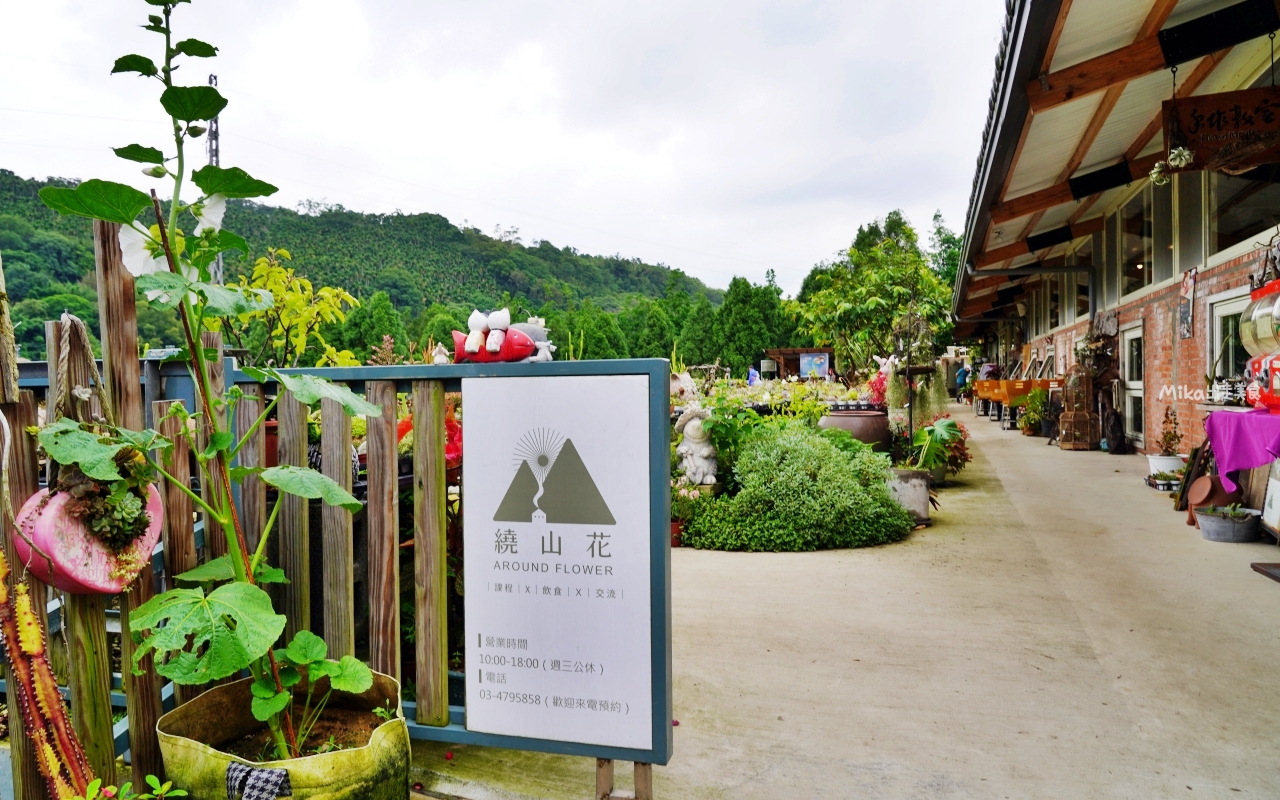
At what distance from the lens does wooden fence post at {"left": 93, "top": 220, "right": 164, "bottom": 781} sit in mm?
1681

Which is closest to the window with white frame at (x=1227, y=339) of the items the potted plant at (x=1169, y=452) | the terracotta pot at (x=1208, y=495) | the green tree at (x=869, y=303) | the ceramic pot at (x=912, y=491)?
the potted plant at (x=1169, y=452)

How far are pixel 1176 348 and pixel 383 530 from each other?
8265 mm

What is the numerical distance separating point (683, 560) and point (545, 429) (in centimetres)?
315

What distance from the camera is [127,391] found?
174cm

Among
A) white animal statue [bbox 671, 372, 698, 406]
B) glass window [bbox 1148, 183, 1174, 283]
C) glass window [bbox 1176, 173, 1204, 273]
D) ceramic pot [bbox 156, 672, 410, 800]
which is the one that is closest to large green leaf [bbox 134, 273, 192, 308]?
ceramic pot [bbox 156, 672, 410, 800]

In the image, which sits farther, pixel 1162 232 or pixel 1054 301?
pixel 1054 301

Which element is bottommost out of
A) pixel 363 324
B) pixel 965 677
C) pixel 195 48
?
pixel 965 677

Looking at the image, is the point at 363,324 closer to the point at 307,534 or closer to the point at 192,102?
the point at 307,534

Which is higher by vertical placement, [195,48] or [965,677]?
[195,48]

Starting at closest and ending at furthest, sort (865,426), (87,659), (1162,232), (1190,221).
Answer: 1. (87,659)
2. (865,426)
3. (1190,221)
4. (1162,232)

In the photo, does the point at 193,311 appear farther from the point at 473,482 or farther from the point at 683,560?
the point at 683,560

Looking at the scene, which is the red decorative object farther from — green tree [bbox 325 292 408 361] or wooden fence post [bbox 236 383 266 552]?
green tree [bbox 325 292 408 361]

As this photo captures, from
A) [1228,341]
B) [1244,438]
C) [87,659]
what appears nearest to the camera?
[87,659]

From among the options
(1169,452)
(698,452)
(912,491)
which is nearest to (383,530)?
(698,452)
